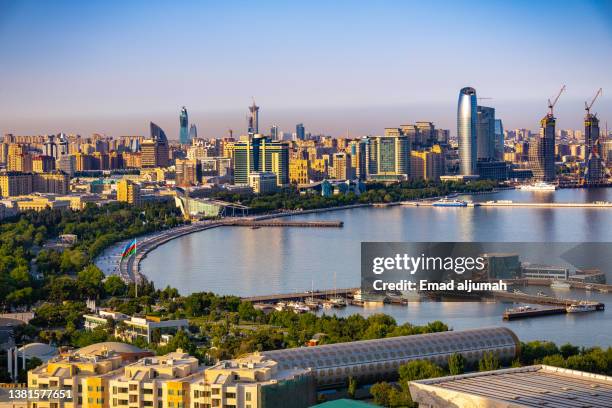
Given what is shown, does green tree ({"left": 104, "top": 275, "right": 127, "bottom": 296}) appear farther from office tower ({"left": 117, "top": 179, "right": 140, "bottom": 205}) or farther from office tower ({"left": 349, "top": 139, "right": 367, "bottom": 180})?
office tower ({"left": 349, "top": 139, "right": 367, "bottom": 180})

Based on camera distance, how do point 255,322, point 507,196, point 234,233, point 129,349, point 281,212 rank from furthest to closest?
point 507,196 < point 281,212 < point 234,233 < point 255,322 < point 129,349

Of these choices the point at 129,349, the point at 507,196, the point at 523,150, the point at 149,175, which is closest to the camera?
the point at 129,349

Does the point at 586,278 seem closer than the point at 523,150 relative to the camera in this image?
Yes

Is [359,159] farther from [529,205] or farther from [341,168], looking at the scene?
[529,205]

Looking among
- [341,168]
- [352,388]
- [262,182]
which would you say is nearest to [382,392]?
[352,388]

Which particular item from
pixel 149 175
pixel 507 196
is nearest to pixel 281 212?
pixel 507 196

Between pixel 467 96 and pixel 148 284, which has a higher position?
pixel 467 96

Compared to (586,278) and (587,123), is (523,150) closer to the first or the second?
(587,123)
